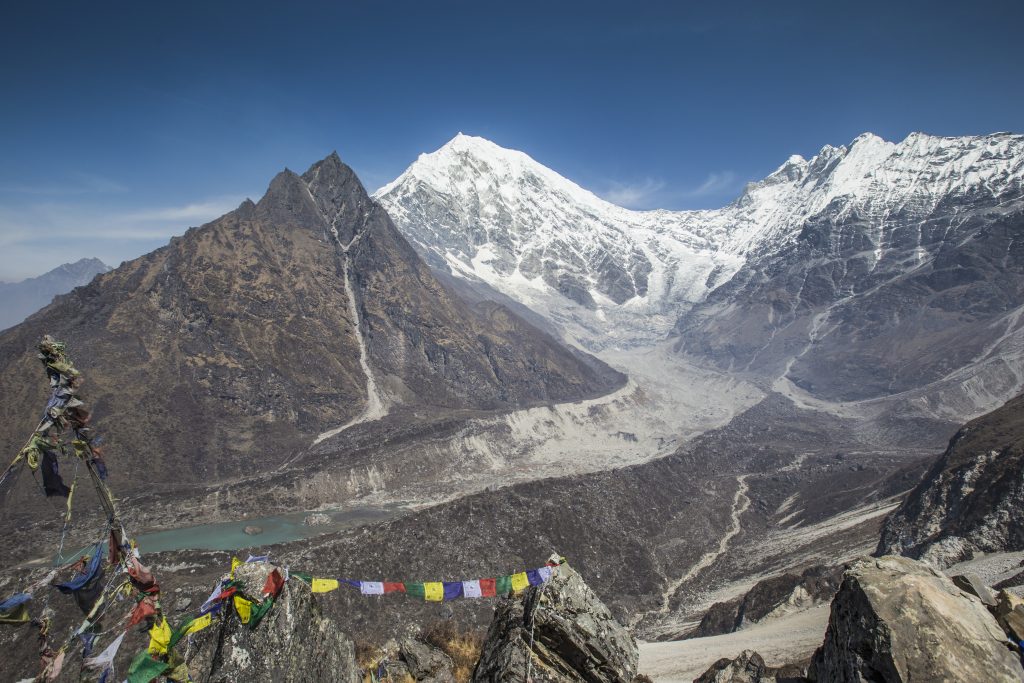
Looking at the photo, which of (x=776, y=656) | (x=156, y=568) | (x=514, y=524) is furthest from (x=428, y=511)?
(x=776, y=656)

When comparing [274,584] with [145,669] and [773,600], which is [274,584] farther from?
[773,600]

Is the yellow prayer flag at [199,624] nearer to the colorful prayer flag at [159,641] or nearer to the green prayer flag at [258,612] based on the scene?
the colorful prayer flag at [159,641]

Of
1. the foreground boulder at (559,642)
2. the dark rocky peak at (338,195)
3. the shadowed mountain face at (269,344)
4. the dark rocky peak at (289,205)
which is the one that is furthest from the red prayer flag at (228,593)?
the dark rocky peak at (338,195)

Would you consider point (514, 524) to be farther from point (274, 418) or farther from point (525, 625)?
point (274, 418)

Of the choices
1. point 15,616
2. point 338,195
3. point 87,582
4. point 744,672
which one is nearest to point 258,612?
point 87,582

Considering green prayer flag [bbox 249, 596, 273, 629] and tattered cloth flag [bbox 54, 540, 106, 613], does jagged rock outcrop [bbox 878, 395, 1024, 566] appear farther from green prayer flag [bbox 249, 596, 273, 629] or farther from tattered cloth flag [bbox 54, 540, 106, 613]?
tattered cloth flag [bbox 54, 540, 106, 613]
